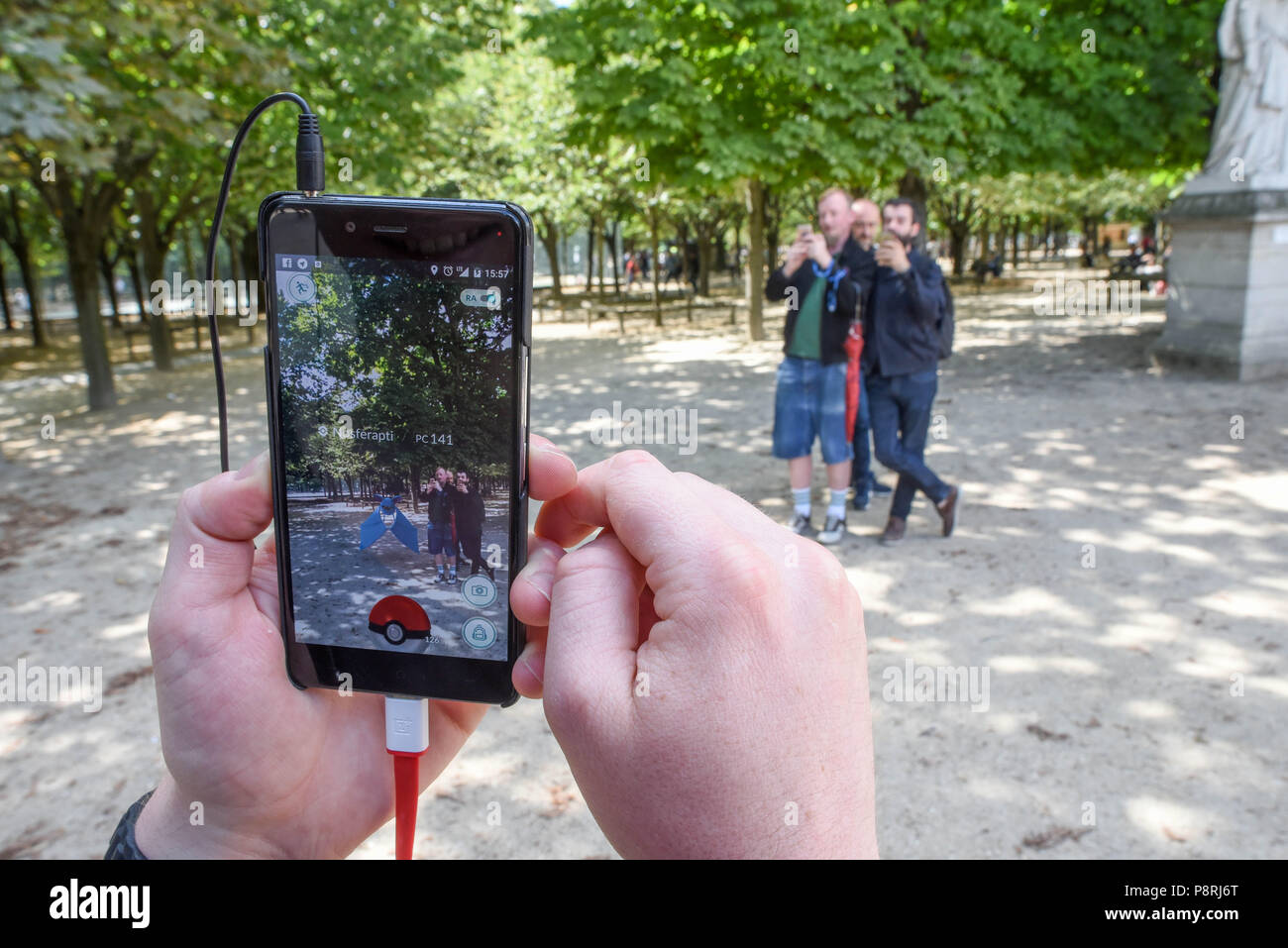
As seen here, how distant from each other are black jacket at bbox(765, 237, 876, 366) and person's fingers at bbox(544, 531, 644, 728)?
5598 mm

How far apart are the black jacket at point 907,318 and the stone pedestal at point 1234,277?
24.5ft

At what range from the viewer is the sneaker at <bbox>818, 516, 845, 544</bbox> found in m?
6.90

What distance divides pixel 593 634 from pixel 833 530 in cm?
614

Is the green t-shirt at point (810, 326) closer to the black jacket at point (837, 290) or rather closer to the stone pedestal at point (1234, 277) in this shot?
the black jacket at point (837, 290)

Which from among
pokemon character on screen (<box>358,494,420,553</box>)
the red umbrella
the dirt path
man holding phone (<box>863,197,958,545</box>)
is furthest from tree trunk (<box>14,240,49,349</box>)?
pokemon character on screen (<box>358,494,420,553</box>)

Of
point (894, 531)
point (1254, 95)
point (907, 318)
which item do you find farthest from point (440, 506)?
point (1254, 95)

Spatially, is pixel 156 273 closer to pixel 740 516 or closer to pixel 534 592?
pixel 534 592

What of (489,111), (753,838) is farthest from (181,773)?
(489,111)

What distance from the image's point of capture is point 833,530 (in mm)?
6992

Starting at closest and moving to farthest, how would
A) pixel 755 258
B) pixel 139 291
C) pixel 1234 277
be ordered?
pixel 1234 277, pixel 755 258, pixel 139 291

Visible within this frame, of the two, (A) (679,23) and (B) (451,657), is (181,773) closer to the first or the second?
(B) (451,657)

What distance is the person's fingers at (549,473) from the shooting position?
1277 millimetres

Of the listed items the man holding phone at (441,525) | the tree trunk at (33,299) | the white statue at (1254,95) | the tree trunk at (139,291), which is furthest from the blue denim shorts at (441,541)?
the tree trunk at (139,291)

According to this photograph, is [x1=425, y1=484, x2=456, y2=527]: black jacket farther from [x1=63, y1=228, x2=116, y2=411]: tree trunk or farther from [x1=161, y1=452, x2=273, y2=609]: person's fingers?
[x1=63, y1=228, x2=116, y2=411]: tree trunk
